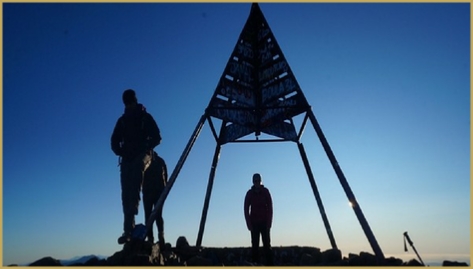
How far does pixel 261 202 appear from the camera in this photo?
8789 mm

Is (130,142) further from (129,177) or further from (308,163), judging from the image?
(308,163)

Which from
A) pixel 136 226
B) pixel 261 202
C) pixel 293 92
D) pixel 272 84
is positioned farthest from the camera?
pixel 272 84

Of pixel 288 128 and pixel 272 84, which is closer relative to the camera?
pixel 272 84

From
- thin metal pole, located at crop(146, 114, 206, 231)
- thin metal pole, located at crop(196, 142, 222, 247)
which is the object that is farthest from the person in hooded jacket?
thin metal pole, located at crop(196, 142, 222, 247)

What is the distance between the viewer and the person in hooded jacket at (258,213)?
8750mm

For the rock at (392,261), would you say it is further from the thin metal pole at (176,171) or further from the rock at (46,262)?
the rock at (46,262)

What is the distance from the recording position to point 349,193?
7684mm

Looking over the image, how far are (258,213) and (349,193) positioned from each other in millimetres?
1977

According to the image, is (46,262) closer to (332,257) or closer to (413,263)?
(332,257)

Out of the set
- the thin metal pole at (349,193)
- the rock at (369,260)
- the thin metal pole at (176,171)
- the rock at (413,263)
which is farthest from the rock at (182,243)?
the rock at (413,263)

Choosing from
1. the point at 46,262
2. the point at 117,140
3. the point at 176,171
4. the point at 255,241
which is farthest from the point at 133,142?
the point at 255,241

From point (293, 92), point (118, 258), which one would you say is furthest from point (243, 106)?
point (118, 258)

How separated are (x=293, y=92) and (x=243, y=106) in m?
1.58

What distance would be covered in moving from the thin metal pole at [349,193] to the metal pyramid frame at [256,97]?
907mm
